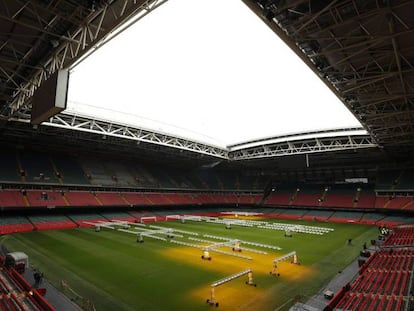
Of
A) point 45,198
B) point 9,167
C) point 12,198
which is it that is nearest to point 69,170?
point 45,198

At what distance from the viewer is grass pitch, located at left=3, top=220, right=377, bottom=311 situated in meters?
11.7

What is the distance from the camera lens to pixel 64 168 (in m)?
41.2

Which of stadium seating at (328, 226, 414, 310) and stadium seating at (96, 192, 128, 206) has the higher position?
stadium seating at (96, 192, 128, 206)

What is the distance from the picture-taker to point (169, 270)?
1590 cm

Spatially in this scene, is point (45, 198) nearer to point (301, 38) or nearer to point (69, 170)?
point (69, 170)

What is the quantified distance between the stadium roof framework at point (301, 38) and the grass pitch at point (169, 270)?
11255 mm

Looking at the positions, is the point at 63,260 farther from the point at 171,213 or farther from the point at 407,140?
the point at 407,140

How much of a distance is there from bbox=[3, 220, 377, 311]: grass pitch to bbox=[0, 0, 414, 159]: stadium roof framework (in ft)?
36.9

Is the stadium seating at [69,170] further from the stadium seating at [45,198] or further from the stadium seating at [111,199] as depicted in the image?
the stadium seating at [111,199]

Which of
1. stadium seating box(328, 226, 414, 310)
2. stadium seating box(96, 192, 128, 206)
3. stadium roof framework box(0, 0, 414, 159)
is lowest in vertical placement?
stadium seating box(328, 226, 414, 310)

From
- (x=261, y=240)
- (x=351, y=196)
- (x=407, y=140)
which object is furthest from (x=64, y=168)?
(x=351, y=196)

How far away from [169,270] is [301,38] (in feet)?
47.9

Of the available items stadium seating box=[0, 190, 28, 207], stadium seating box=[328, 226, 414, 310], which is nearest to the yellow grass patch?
stadium seating box=[328, 226, 414, 310]

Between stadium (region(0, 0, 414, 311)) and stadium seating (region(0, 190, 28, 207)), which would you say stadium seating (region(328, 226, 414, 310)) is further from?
stadium seating (region(0, 190, 28, 207))
